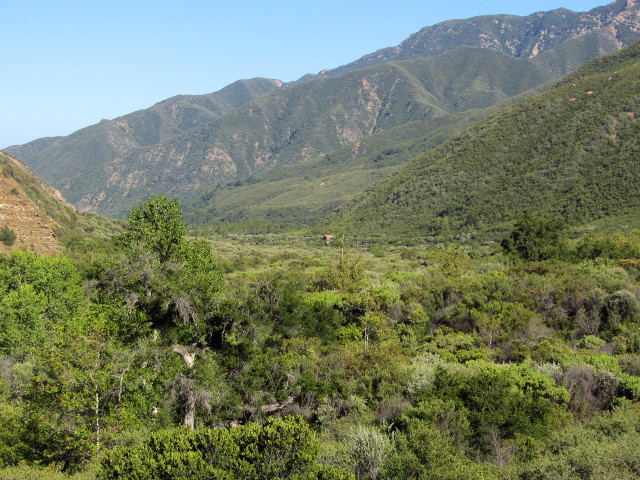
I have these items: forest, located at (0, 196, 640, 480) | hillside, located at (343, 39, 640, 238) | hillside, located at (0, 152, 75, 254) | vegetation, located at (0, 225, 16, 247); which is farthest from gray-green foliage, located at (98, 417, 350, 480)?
hillside, located at (343, 39, 640, 238)

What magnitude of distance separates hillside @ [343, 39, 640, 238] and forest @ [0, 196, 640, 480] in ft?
184

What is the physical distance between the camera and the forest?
40.2 feet

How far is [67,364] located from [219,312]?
543 centimetres

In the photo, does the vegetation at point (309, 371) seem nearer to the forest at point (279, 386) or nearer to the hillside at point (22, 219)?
the forest at point (279, 386)

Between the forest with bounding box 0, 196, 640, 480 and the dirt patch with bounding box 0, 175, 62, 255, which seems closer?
the forest with bounding box 0, 196, 640, 480

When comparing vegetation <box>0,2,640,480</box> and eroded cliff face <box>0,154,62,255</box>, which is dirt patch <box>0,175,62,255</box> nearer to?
eroded cliff face <box>0,154,62,255</box>

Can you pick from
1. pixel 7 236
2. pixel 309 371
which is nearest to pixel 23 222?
pixel 7 236

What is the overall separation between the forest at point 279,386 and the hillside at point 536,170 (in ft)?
184

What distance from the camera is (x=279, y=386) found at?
60.8 ft

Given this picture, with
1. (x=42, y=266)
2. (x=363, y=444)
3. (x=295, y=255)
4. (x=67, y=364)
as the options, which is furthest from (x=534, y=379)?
(x=295, y=255)

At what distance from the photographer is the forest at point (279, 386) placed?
482 inches

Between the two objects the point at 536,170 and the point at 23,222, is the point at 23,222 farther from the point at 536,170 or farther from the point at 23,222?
the point at 536,170

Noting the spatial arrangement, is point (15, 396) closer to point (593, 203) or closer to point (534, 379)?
point (534, 379)

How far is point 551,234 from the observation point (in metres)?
48.5
